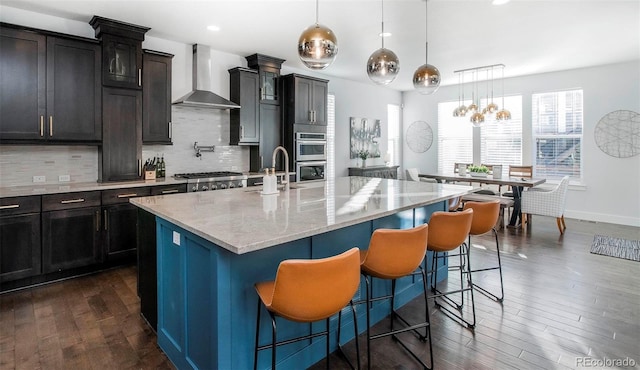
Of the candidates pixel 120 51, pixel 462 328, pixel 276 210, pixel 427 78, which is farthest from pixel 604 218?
pixel 120 51

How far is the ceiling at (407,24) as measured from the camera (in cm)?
370

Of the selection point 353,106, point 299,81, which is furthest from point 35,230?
point 353,106

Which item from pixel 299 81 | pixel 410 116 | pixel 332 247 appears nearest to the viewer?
pixel 332 247

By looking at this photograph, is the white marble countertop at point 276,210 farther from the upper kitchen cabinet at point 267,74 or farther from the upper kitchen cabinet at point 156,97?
the upper kitchen cabinet at point 267,74

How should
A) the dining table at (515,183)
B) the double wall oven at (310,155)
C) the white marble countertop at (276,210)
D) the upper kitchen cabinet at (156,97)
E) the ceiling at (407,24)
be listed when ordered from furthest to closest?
the double wall oven at (310,155)
the dining table at (515,183)
the upper kitchen cabinet at (156,97)
the ceiling at (407,24)
the white marble countertop at (276,210)

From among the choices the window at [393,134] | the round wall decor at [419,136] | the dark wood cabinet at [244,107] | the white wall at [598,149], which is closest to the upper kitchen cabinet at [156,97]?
the dark wood cabinet at [244,107]

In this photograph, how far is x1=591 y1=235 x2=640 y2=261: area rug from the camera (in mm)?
4492

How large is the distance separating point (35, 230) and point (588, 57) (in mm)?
8083

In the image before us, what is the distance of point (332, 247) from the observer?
95.2 inches

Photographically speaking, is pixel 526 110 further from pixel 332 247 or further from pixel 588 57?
pixel 332 247

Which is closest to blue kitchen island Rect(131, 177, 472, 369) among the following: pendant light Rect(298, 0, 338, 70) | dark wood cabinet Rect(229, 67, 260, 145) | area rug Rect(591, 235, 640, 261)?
pendant light Rect(298, 0, 338, 70)

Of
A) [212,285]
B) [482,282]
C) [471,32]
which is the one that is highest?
[471,32]

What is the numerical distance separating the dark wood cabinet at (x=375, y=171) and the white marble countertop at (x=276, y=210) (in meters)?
3.97
